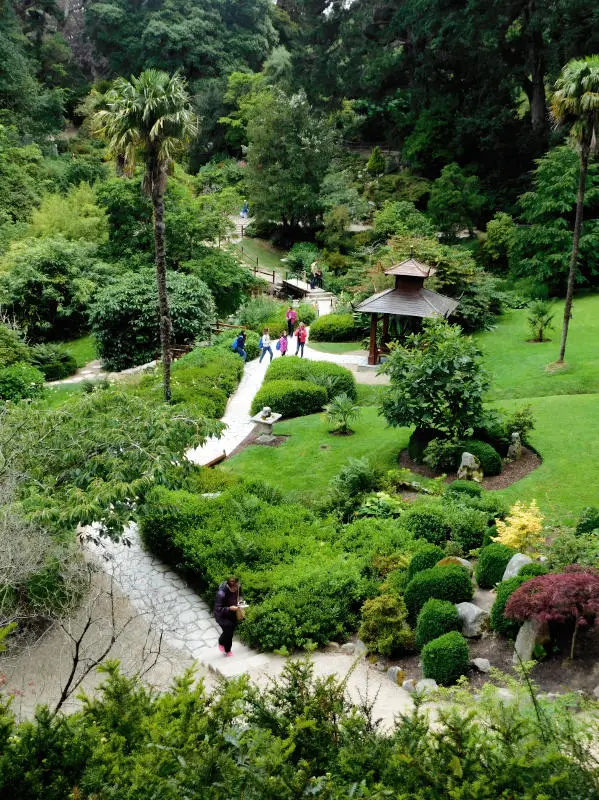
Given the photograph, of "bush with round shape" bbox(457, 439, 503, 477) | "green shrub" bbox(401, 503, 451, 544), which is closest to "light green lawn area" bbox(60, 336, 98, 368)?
"bush with round shape" bbox(457, 439, 503, 477)

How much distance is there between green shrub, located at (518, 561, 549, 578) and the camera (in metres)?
9.72

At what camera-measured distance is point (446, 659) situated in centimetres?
884

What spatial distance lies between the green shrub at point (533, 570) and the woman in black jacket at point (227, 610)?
158 inches

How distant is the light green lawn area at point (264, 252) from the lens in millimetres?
41719

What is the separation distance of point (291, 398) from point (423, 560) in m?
10.1

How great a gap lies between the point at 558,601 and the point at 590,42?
3242 cm

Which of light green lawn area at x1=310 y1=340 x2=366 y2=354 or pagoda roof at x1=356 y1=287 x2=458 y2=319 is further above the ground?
pagoda roof at x1=356 y1=287 x2=458 y2=319

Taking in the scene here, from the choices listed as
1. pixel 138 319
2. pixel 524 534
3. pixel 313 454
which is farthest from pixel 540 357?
pixel 138 319

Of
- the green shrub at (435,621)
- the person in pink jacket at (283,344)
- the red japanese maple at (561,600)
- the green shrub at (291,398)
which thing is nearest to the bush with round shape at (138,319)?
the person in pink jacket at (283,344)

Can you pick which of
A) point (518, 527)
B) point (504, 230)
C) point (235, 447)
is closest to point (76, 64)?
point (504, 230)

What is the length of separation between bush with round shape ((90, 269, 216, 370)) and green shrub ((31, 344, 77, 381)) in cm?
129

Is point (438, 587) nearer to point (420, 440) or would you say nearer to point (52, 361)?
point (420, 440)

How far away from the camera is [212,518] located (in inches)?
499

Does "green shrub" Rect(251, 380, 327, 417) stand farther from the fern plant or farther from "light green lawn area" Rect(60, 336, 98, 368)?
"light green lawn area" Rect(60, 336, 98, 368)
